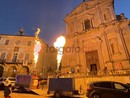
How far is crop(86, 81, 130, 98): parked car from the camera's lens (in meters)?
7.28

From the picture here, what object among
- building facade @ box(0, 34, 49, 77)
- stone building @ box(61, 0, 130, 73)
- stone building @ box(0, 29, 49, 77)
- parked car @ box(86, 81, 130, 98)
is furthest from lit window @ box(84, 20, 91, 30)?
parked car @ box(86, 81, 130, 98)

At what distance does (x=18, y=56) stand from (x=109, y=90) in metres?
25.7

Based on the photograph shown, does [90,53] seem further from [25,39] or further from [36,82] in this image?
[25,39]

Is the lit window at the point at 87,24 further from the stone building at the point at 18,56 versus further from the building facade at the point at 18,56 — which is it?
the building facade at the point at 18,56

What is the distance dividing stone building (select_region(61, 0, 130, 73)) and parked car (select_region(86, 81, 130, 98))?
10981 millimetres

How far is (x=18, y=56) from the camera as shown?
94.7 ft

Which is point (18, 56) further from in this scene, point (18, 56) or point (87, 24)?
point (87, 24)

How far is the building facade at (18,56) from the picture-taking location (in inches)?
1085

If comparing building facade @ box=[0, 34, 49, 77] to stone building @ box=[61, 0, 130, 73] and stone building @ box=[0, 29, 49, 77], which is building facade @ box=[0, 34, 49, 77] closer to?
stone building @ box=[0, 29, 49, 77]

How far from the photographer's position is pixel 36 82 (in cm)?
1766

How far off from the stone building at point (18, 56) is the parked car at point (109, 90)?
21121 mm

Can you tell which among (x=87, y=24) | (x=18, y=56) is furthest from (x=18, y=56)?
(x=87, y=24)

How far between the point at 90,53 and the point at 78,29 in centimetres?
685

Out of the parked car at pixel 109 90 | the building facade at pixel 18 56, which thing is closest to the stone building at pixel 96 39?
the building facade at pixel 18 56
